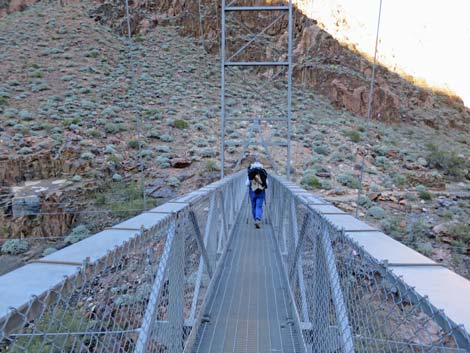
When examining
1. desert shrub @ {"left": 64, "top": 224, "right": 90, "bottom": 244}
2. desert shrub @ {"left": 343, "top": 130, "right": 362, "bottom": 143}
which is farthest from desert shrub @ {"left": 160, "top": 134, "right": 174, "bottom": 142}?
desert shrub @ {"left": 343, "top": 130, "right": 362, "bottom": 143}

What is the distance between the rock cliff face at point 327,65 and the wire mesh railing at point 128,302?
84.1ft

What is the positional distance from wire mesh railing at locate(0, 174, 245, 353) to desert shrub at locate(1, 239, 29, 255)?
7.85m

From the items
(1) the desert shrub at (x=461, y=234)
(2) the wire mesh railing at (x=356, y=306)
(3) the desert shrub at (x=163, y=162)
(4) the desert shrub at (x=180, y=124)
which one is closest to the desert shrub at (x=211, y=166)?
(3) the desert shrub at (x=163, y=162)

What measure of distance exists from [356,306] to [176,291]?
1.03 meters

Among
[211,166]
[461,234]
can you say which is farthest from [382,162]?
[211,166]

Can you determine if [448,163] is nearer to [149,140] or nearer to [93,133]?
[149,140]

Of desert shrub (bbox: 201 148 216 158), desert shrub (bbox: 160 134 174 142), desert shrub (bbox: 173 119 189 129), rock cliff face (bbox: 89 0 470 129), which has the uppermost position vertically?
rock cliff face (bbox: 89 0 470 129)

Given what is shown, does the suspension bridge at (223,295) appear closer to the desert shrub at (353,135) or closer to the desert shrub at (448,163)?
the desert shrub at (448,163)

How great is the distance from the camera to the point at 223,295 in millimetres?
3545

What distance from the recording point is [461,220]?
11656mm

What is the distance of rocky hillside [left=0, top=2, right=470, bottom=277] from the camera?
10.8 metres

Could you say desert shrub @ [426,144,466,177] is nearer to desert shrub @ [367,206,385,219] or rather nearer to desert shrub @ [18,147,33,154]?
desert shrub @ [367,206,385,219]

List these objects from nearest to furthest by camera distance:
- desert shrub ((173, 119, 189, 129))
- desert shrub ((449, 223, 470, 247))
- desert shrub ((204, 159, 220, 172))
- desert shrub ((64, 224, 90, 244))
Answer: desert shrub ((64, 224, 90, 244))
desert shrub ((449, 223, 470, 247))
desert shrub ((204, 159, 220, 172))
desert shrub ((173, 119, 189, 129))

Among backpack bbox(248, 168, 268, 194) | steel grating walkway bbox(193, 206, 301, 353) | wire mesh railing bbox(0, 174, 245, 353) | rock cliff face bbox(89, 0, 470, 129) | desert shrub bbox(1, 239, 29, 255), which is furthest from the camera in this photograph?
rock cliff face bbox(89, 0, 470, 129)
